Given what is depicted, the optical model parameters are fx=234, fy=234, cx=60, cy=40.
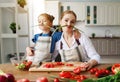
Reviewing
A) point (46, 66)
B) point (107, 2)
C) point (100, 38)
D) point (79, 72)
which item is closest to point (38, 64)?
point (46, 66)

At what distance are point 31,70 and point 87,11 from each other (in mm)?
4756

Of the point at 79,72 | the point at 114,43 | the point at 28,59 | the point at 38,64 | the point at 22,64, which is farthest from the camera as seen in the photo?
the point at 114,43

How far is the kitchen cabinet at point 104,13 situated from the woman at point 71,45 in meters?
4.18

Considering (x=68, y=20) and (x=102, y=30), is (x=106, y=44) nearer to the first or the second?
(x=102, y=30)

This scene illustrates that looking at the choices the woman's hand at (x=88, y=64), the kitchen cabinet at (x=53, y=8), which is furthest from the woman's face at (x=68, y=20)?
the kitchen cabinet at (x=53, y=8)

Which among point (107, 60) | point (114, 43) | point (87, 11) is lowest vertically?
point (107, 60)

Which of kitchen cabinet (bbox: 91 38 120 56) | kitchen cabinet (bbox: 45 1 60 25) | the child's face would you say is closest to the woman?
the child's face

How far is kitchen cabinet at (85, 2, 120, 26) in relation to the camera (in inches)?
249

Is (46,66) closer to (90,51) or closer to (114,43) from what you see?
(90,51)

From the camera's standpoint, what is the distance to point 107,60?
628 cm

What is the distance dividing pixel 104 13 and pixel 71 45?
14.2 ft

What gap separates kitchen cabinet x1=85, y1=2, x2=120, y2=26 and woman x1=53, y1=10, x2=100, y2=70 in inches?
165

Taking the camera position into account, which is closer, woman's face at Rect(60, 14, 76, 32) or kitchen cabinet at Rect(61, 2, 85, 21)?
woman's face at Rect(60, 14, 76, 32)

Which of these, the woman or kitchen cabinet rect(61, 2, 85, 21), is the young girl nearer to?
the woman
